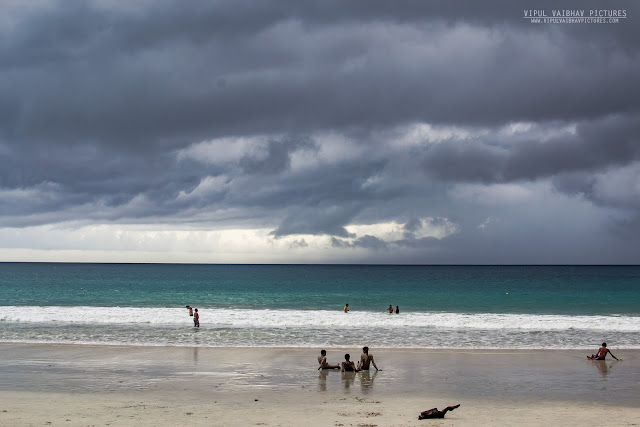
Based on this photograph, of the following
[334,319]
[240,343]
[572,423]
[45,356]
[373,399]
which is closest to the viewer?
[572,423]

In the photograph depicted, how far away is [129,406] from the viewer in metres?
15.4

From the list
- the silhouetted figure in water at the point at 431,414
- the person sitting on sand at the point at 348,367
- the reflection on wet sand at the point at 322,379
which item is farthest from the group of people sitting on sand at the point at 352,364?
the silhouetted figure in water at the point at 431,414

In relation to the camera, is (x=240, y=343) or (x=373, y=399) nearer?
(x=373, y=399)

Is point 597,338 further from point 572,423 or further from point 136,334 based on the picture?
point 136,334

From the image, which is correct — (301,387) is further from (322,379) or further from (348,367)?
(348,367)

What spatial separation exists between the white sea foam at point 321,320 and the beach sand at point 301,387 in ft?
33.6

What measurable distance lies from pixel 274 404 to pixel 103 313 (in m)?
32.8

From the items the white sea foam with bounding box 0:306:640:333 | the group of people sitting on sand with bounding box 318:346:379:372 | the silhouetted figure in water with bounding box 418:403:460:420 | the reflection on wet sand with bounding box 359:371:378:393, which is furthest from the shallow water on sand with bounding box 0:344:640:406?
the white sea foam with bounding box 0:306:640:333

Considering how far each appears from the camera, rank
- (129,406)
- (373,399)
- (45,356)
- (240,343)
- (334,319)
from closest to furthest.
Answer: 1. (129,406)
2. (373,399)
3. (45,356)
4. (240,343)
5. (334,319)

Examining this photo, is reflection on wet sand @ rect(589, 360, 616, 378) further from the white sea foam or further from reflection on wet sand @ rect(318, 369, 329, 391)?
the white sea foam

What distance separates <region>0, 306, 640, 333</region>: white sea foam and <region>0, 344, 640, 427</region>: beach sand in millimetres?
10254

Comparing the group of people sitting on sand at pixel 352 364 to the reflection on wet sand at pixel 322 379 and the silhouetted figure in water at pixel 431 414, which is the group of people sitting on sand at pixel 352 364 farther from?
the silhouetted figure in water at pixel 431 414

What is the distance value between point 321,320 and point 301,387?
859 inches

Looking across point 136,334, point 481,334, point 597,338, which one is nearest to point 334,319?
point 481,334
